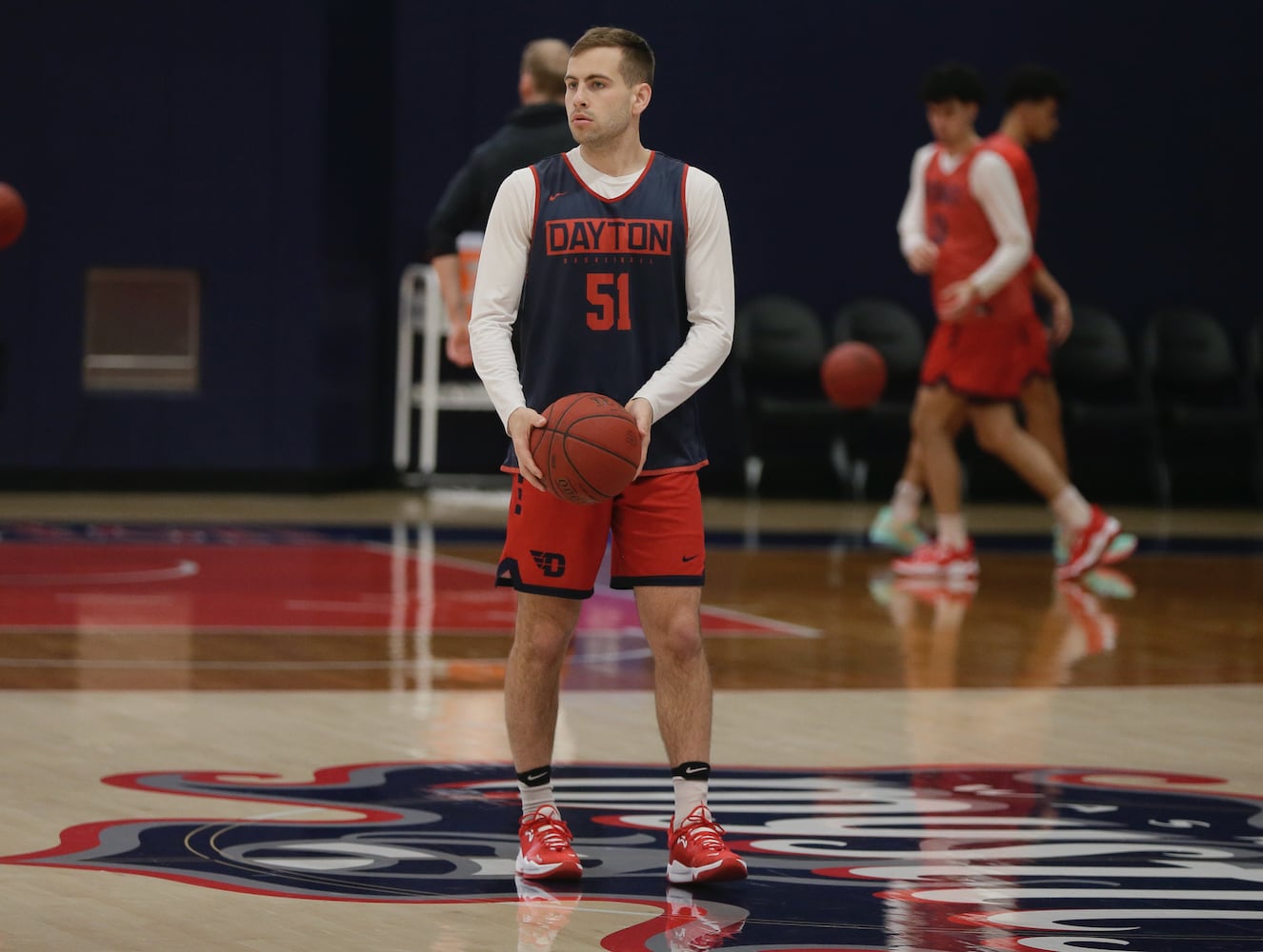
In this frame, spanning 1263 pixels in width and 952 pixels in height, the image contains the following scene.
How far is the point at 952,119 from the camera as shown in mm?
8523

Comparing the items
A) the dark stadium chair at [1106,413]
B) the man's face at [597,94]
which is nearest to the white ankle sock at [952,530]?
the dark stadium chair at [1106,413]

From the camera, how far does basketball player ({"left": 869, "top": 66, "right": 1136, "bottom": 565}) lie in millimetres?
8758

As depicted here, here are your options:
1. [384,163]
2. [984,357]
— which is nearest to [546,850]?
[984,357]

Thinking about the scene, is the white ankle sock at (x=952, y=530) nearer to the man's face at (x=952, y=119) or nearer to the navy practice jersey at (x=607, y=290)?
the man's face at (x=952, y=119)

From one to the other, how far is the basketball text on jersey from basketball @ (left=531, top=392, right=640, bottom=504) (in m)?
0.29

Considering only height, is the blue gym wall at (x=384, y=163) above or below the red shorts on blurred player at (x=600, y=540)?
above

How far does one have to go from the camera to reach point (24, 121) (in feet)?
42.7

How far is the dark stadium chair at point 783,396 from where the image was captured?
1348 cm

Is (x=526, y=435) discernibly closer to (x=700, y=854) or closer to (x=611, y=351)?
(x=611, y=351)

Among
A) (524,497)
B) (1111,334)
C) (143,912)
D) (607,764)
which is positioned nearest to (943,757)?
(607,764)

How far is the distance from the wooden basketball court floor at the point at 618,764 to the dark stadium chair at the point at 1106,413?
4.52 m

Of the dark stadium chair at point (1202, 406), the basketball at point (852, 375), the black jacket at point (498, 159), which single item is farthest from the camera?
the dark stadium chair at point (1202, 406)

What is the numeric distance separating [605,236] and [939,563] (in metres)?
5.42

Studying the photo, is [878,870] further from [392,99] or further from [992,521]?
[392,99]
